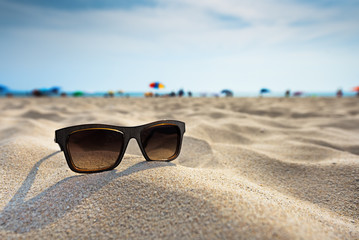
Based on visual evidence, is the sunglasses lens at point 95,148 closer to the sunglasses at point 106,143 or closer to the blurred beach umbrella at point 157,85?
the sunglasses at point 106,143

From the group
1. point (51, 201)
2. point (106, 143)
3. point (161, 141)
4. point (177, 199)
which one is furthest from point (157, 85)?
point (177, 199)

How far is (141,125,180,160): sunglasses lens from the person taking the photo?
1390 millimetres

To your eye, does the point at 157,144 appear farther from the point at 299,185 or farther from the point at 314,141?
the point at 314,141

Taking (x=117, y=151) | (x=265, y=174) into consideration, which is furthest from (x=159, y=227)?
(x=265, y=174)

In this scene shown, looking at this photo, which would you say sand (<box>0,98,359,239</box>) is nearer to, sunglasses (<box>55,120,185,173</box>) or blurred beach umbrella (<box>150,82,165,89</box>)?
sunglasses (<box>55,120,185,173</box>)

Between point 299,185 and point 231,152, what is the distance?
2.37 ft

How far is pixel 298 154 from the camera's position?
2.21 meters

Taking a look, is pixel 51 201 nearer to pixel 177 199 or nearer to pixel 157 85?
pixel 177 199

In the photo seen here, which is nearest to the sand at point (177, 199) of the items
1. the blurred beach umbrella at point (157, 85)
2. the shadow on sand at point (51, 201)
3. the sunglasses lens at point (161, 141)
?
the shadow on sand at point (51, 201)

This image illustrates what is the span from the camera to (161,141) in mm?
1437

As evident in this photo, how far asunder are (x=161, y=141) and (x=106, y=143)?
360mm

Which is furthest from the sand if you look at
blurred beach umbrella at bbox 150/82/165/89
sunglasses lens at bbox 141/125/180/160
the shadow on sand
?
blurred beach umbrella at bbox 150/82/165/89

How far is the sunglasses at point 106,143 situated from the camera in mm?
1198

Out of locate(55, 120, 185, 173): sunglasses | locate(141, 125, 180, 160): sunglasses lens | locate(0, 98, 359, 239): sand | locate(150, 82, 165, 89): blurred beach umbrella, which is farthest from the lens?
locate(150, 82, 165, 89): blurred beach umbrella
